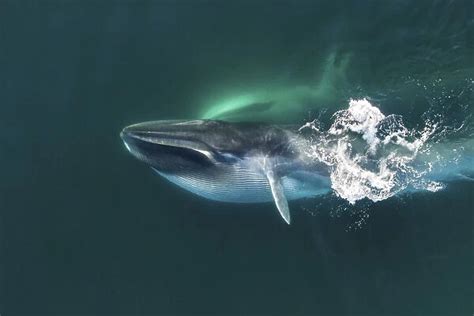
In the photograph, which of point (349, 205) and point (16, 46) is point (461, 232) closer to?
point (349, 205)

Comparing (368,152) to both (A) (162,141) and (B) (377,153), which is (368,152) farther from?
(A) (162,141)

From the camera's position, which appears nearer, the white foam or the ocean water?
the white foam

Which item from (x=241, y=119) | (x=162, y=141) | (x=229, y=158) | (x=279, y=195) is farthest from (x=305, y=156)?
(x=162, y=141)

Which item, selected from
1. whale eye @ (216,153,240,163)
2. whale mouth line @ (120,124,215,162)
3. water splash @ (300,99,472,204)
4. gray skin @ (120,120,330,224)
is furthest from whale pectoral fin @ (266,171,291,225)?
whale mouth line @ (120,124,215,162)

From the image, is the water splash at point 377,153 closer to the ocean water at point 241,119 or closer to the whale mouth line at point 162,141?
the ocean water at point 241,119

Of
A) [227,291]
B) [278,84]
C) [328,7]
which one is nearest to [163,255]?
[227,291]

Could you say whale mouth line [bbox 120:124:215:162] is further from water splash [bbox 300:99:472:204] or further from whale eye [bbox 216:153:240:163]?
water splash [bbox 300:99:472:204]
